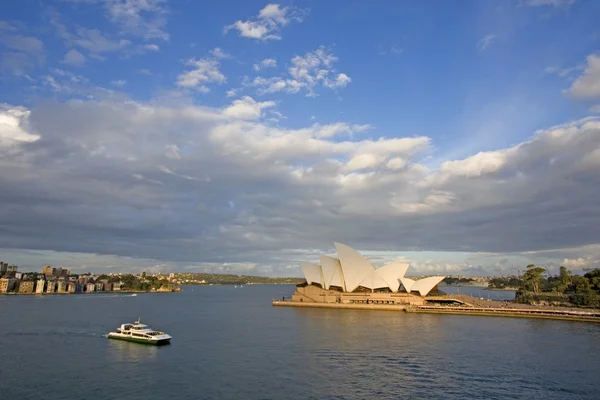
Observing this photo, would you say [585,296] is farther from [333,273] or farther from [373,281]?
[333,273]

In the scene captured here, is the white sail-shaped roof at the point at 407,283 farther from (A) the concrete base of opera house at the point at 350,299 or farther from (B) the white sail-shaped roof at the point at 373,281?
(B) the white sail-shaped roof at the point at 373,281

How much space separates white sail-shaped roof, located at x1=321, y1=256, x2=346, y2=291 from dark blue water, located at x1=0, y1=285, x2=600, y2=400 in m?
33.5

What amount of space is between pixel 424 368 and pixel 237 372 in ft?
42.8

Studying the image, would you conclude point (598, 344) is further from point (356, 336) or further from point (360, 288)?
point (360, 288)

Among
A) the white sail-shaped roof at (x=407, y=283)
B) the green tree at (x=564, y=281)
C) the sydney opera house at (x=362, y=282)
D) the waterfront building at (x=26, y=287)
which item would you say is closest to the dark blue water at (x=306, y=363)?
the sydney opera house at (x=362, y=282)

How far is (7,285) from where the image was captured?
529 feet

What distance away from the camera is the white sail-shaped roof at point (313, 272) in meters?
86.6

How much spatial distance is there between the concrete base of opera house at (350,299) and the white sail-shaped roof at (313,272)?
1.44m

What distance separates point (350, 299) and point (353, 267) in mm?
6247

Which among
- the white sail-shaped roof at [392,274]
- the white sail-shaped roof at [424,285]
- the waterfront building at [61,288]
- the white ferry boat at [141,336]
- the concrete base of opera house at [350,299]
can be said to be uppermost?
the white sail-shaped roof at [392,274]

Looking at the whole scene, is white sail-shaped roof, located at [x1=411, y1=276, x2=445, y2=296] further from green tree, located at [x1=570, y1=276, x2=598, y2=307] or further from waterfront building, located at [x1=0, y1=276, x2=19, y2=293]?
waterfront building, located at [x1=0, y1=276, x2=19, y2=293]

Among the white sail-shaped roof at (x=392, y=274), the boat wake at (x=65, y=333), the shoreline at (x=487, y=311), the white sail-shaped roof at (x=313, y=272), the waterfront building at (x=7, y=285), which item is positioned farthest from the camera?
the waterfront building at (x=7, y=285)

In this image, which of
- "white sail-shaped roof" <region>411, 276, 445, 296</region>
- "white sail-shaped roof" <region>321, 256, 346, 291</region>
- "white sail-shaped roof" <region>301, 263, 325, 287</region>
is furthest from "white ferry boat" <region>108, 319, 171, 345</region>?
"white sail-shaped roof" <region>411, 276, 445, 296</region>

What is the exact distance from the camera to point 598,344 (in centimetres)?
3981
